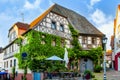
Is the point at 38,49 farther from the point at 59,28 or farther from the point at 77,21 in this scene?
the point at 77,21

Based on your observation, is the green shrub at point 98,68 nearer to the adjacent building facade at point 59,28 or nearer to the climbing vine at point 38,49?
the adjacent building facade at point 59,28

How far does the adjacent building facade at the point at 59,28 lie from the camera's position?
35.9m

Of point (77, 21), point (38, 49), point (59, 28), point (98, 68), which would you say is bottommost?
point (98, 68)

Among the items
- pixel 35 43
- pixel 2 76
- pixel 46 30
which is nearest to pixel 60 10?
pixel 46 30

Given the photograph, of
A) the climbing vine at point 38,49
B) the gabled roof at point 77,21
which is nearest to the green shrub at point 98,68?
the gabled roof at point 77,21

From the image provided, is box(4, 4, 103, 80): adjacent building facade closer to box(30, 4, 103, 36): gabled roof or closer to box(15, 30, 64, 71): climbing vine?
box(30, 4, 103, 36): gabled roof

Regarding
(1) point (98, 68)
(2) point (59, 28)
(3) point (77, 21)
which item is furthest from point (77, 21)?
(1) point (98, 68)

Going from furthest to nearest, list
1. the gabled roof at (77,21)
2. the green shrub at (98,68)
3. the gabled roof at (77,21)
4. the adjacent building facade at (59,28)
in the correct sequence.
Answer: the gabled roof at (77,21) < the gabled roof at (77,21) < the green shrub at (98,68) < the adjacent building facade at (59,28)

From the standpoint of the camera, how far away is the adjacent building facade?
35906 mm

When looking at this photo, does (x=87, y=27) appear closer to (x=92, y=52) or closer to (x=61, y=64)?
(x=92, y=52)

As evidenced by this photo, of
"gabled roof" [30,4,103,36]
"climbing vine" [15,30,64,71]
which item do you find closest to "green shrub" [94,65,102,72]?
"gabled roof" [30,4,103,36]

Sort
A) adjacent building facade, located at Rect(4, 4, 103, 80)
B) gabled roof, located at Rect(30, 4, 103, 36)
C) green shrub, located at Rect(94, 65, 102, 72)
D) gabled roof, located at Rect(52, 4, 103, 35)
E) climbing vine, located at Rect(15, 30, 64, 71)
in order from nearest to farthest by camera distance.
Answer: climbing vine, located at Rect(15, 30, 64, 71) < adjacent building facade, located at Rect(4, 4, 103, 80) < green shrub, located at Rect(94, 65, 102, 72) < gabled roof, located at Rect(30, 4, 103, 36) < gabled roof, located at Rect(52, 4, 103, 35)

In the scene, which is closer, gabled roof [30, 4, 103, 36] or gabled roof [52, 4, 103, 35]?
gabled roof [30, 4, 103, 36]

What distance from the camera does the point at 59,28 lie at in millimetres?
38031
